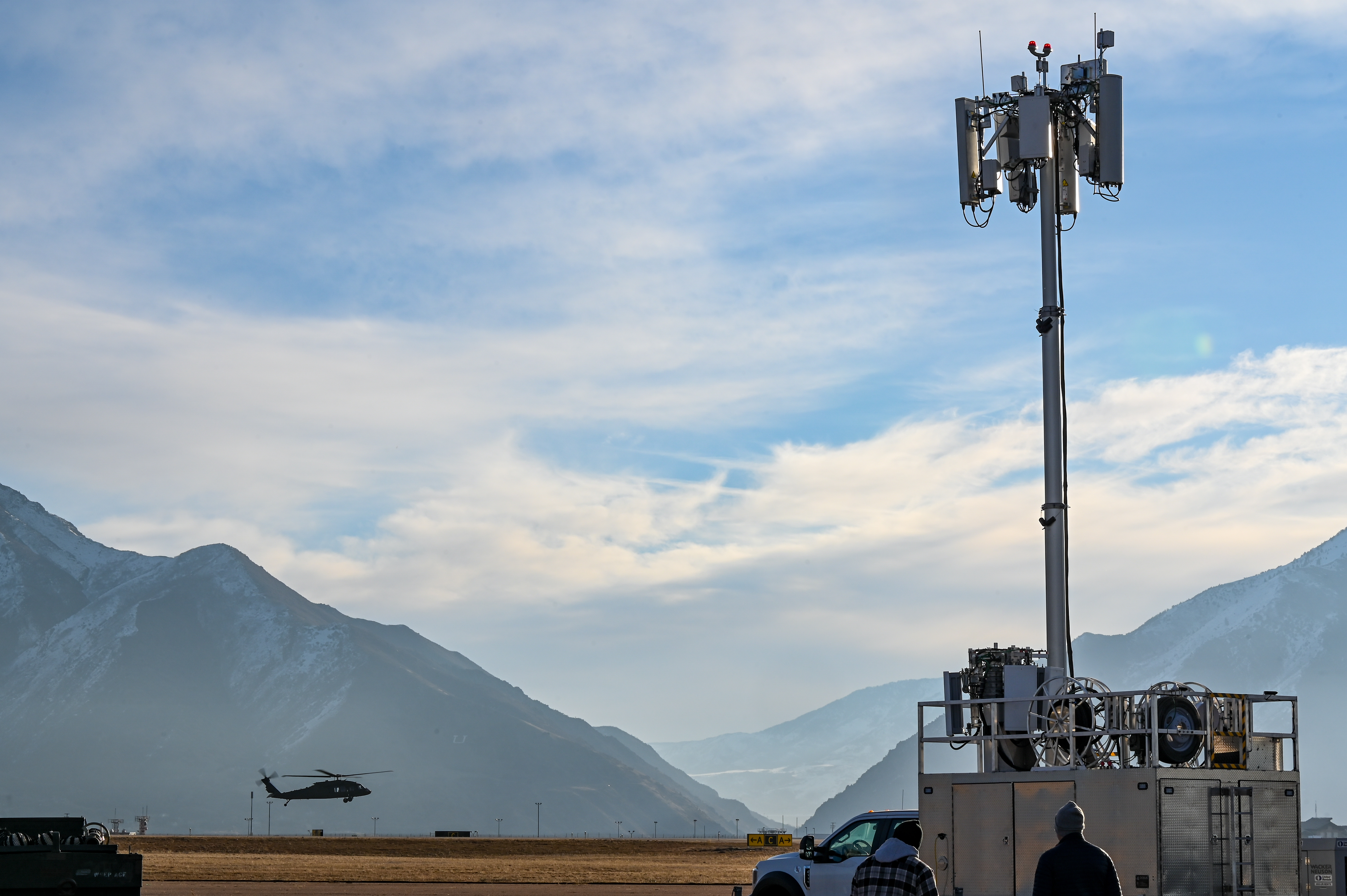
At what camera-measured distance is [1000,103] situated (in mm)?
24125

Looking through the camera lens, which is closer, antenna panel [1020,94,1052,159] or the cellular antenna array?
the cellular antenna array

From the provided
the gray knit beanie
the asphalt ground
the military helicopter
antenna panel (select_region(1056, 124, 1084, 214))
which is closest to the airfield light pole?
antenna panel (select_region(1056, 124, 1084, 214))

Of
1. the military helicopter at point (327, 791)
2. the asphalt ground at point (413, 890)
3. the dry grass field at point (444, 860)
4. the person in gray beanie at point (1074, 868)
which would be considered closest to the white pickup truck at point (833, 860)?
the person in gray beanie at point (1074, 868)

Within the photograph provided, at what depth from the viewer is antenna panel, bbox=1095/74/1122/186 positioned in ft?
76.4

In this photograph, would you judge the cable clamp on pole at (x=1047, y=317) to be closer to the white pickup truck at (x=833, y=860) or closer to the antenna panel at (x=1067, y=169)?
the antenna panel at (x=1067, y=169)

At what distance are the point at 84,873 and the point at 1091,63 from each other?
1815 cm

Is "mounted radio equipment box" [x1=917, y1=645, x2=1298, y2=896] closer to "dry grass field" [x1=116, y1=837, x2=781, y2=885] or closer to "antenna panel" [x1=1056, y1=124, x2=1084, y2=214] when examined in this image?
"antenna panel" [x1=1056, y1=124, x2=1084, y2=214]

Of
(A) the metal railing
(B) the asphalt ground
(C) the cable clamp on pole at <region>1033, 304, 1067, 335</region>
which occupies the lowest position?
(B) the asphalt ground

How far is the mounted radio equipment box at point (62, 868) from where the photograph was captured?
18703 mm

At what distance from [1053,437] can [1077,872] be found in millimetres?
11376

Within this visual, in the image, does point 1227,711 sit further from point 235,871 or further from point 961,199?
point 235,871

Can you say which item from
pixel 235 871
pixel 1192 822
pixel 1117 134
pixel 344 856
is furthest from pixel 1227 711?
pixel 344 856

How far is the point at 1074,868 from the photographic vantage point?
12555mm

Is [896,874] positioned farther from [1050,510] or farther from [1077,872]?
[1050,510]
